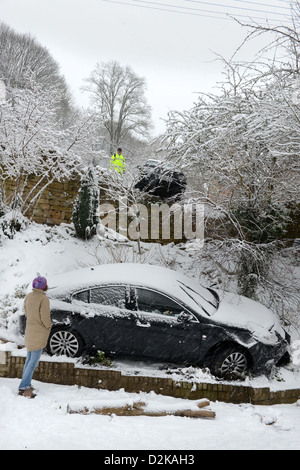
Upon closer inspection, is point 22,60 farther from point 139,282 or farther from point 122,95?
point 139,282

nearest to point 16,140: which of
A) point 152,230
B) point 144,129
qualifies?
point 152,230

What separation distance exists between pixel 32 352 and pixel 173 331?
1916 millimetres

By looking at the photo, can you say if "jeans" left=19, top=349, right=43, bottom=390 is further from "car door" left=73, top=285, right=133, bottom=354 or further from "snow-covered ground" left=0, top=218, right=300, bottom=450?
"car door" left=73, top=285, right=133, bottom=354

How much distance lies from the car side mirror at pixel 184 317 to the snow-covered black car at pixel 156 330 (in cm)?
1

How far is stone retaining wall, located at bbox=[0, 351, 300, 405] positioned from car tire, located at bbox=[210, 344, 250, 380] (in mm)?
256

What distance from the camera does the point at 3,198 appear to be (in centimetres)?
1098

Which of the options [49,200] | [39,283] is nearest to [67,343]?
[39,283]

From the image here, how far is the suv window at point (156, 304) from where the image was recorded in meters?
5.73

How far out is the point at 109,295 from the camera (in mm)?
5879

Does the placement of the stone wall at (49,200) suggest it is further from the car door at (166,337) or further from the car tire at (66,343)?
the car door at (166,337)

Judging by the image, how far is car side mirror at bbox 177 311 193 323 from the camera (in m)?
5.63

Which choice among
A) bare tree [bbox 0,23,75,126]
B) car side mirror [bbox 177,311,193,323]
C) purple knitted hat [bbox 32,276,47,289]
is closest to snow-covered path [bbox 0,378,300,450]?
car side mirror [bbox 177,311,193,323]

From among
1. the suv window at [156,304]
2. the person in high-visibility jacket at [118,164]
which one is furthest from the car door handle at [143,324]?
the person in high-visibility jacket at [118,164]

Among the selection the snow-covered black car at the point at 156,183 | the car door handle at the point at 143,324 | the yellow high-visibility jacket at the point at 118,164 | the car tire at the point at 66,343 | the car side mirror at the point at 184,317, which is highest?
the yellow high-visibility jacket at the point at 118,164
